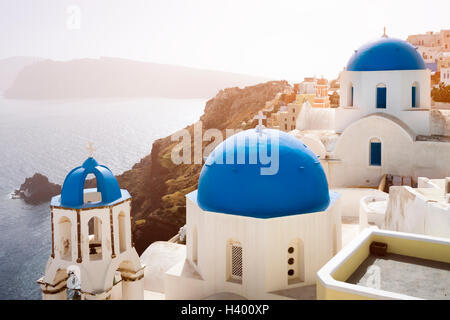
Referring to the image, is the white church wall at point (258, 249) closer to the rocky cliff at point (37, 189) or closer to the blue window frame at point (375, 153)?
the blue window frame at point (375, 153)

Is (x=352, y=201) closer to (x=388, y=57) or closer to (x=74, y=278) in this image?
(x=388, y=57)

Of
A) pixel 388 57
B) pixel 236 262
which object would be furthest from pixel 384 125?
pixel 236 262

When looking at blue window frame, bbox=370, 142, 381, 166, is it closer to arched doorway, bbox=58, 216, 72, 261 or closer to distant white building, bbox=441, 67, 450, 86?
arched doorway, bbox=58, 216, 72, 261

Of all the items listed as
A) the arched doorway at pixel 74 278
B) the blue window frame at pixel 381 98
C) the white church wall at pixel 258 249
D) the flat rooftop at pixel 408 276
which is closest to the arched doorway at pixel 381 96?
the blue window frame at pixel 381 98

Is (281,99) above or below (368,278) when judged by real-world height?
above

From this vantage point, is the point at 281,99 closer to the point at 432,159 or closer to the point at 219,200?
the point at 432,159
